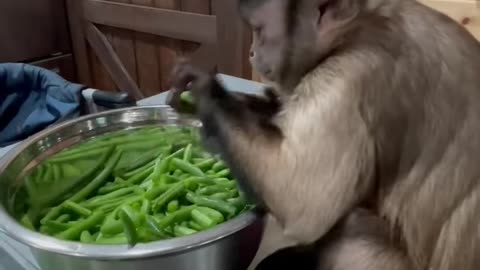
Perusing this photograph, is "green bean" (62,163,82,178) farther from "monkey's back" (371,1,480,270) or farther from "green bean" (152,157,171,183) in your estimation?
"monkey's back" (371,1,480,270)

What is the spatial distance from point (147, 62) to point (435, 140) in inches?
70.6

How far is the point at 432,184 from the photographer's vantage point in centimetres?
70

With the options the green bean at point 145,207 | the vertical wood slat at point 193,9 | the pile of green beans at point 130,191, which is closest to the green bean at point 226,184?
the pile of green beans at point 130,191

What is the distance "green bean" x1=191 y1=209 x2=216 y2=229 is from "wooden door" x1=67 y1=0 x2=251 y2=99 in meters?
1.08

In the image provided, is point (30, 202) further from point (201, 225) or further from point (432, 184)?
point (432, 184)

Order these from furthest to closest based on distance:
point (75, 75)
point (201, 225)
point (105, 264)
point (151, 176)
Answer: point (75, 75)
point (151, 176)
point (201, 225)
point (105, 264)

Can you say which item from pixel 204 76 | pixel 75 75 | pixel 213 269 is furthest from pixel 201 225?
pixel 75 75

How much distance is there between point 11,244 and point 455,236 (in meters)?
0.60

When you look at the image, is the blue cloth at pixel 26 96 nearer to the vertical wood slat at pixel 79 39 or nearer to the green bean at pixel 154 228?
the green bean at pixel 154 228

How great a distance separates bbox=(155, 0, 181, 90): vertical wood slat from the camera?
7.18 feet

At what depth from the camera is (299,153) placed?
68 centimetres

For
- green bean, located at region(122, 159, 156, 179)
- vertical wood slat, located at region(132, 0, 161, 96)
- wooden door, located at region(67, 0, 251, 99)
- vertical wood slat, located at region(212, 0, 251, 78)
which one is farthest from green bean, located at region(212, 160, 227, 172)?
vertical wood slat, located at region(132, 0, 161, 96)

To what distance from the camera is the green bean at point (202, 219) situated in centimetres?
80

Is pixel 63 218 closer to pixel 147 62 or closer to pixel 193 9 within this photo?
pixel 193 9
